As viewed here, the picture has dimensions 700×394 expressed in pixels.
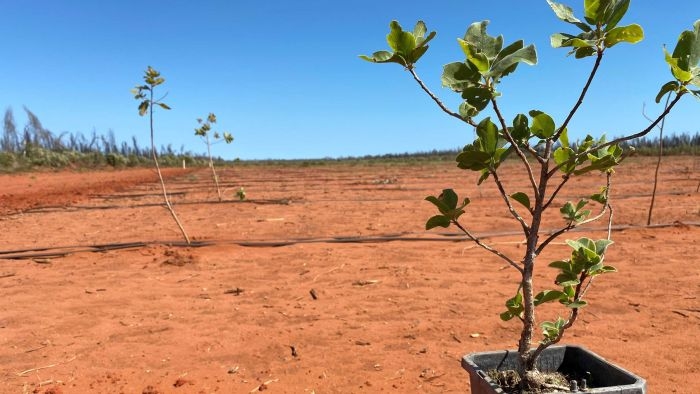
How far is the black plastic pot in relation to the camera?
1542 mm

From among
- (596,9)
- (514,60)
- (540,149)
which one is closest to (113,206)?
(540,149)

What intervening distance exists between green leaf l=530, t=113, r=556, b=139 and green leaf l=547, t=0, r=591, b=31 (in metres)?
0.27

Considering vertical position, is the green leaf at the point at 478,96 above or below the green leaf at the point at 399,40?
below

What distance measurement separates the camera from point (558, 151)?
5.24ft

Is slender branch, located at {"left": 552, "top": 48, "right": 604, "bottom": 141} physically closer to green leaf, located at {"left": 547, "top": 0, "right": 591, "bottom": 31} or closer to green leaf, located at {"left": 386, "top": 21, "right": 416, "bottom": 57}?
green leaf, located at {"left": 547, "top": 0, "right": 591, "bottom": 31}

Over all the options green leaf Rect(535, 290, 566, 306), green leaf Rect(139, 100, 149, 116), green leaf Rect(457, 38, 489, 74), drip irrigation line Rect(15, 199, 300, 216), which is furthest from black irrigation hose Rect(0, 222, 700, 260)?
green leaf Rect(457, 38, 489, 74)

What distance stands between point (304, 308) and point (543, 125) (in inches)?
109

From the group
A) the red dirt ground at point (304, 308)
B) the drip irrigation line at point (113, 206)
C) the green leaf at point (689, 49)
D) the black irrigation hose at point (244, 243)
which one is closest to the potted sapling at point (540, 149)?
the green leaf at point (689, 49)

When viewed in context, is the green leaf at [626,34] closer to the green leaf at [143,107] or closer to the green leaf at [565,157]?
the green leaf at [565,157]

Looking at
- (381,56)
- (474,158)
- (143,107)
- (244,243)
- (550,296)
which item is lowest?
(244,243)

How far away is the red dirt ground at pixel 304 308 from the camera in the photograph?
271cm

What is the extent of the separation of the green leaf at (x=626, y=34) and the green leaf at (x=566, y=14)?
7cm

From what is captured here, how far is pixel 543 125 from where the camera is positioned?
144 cm

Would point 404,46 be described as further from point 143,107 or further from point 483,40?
point 143,107
